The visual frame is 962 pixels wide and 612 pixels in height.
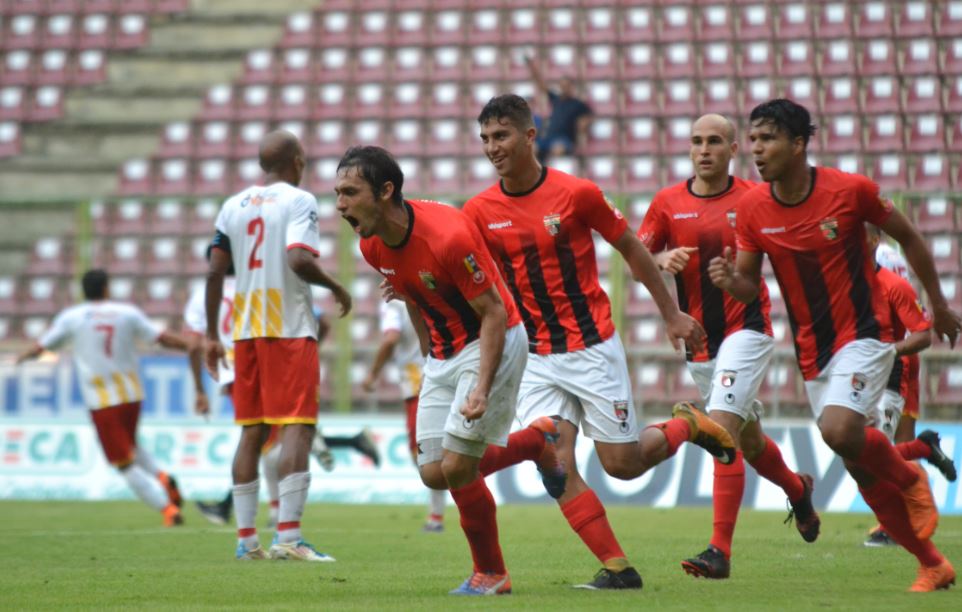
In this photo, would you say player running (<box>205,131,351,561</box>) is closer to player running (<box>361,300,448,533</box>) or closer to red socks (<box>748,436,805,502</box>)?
red socks (<box>748,436,805,502</box>)

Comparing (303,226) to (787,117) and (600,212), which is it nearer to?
(600,212)

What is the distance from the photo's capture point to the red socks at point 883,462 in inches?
261

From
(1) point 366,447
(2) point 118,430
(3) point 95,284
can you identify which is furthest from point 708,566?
(3) point 95,284

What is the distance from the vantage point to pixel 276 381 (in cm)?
866

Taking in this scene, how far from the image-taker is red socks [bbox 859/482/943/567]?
21.8 ft

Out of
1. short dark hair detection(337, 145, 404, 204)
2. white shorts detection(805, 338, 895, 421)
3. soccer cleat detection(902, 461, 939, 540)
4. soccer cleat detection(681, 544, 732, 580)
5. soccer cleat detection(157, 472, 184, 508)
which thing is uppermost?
short dark hair detection(337, 145, 404, 204)

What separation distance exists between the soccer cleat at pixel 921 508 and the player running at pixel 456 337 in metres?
1.59

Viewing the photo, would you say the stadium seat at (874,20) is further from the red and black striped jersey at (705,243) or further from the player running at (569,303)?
the player running at (569,303)

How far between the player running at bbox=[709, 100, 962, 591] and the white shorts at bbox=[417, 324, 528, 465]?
3.80ft

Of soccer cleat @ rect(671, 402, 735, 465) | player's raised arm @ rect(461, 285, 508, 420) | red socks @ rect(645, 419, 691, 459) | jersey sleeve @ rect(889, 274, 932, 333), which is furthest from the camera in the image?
jersey sleeve @ rect(889, 274, 932, 333)

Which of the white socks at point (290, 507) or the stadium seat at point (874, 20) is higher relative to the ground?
the stadium seat at point (874, 20)

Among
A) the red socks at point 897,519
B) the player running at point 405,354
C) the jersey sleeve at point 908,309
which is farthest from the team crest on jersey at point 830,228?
the player running at point 405,354

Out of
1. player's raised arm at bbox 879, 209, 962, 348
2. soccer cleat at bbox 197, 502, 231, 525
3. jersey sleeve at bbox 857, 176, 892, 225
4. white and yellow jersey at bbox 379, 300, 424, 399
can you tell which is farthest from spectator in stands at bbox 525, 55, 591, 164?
player's raised arm at bbox 879, 209, 962, 348

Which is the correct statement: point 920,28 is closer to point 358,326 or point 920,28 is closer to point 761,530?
point 358,326
